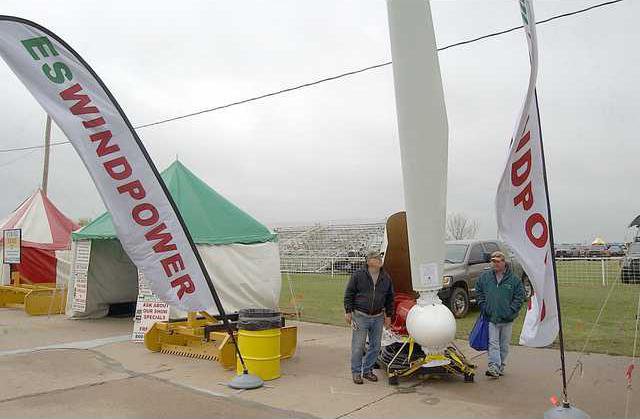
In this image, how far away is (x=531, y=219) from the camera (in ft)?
16.4

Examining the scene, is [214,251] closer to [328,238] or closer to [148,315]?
[148,315]

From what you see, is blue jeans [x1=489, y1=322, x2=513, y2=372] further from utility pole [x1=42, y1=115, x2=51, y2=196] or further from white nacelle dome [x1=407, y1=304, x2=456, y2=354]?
utility pole [x1=42, y1=115, x2=51, y2=196]

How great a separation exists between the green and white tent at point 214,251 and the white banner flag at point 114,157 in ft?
17.0

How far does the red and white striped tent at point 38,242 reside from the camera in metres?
16.6

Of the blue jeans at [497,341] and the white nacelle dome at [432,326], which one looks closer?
the white nacelle dome at [432,326]

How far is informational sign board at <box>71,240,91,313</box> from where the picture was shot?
12.7 meters

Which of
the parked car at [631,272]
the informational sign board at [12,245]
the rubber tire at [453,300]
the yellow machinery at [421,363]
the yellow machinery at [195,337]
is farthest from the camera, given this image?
the parked car at [631,272]

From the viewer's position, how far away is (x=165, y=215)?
6082mm

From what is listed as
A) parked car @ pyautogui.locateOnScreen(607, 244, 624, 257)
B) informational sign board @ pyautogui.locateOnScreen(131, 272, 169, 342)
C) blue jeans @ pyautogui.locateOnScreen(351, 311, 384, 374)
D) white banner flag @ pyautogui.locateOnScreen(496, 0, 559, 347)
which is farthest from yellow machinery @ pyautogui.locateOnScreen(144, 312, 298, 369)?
parked car @ pyautogui.locateOnScreen(607, 244, 624, 257)

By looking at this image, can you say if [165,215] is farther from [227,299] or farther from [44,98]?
[227,299]

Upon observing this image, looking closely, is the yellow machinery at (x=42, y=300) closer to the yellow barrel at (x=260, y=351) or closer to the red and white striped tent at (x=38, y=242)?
the red and white striped tent at (x=38, y=242)

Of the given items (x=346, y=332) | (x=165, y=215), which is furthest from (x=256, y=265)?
(x=165, y=215)

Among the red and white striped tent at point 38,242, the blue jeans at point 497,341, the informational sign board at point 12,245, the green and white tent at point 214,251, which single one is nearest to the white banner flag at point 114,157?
the blue jeans at point 497,341

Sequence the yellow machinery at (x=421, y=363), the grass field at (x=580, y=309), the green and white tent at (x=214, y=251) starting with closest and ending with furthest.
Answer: the yellow machinery at (x=421, y=363) < the grass field at (x=580, y=309) < the green and white tent at (x=214, y=251)
